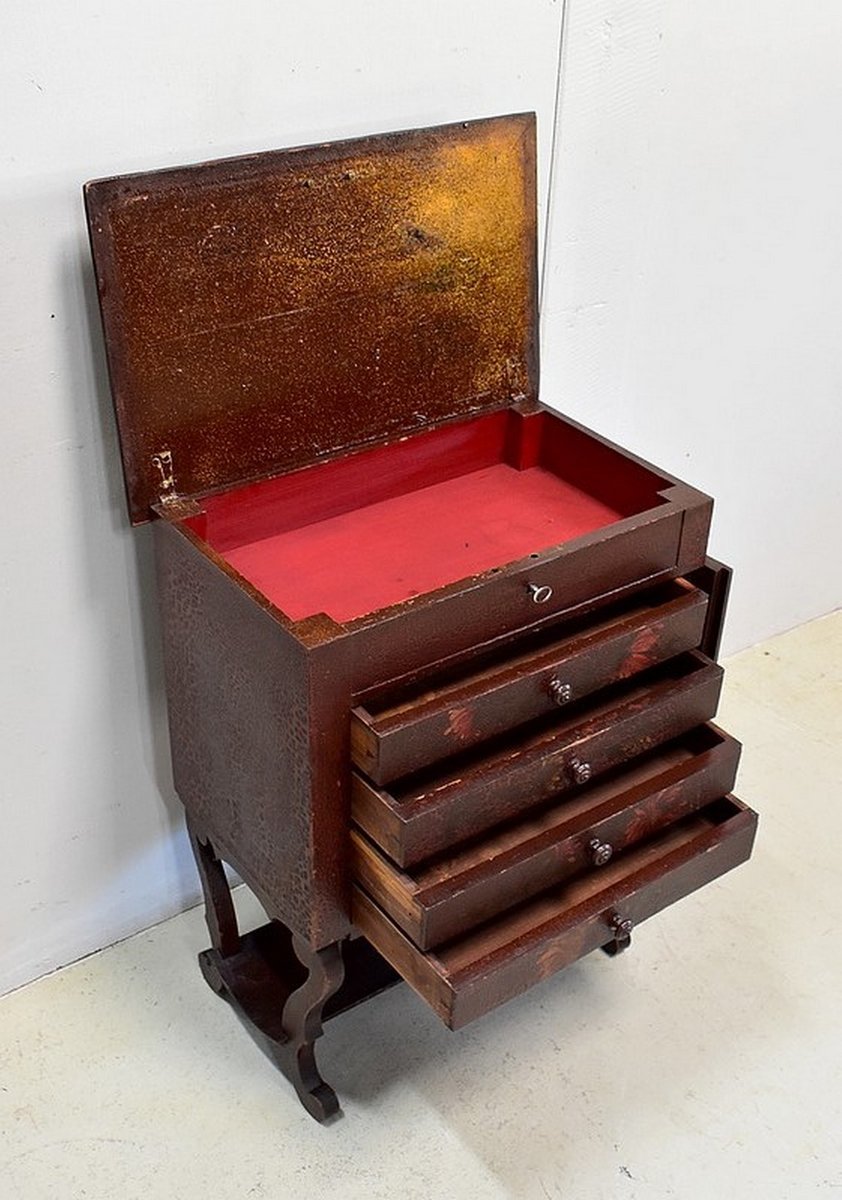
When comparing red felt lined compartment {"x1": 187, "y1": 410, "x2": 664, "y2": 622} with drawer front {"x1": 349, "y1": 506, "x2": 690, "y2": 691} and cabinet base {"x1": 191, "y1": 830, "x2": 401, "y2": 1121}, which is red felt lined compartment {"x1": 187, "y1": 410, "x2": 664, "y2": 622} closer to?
drawer front {"x1": 349, "y1": 506, "x2": 690, "y2": 691}

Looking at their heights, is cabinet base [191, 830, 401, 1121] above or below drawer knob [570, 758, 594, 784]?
below

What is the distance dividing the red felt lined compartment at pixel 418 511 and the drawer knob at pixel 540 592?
0.37ft

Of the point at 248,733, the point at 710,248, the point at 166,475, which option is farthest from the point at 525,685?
the point at 710,248

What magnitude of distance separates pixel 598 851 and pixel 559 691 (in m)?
0.19

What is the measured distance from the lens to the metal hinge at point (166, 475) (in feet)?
5.17

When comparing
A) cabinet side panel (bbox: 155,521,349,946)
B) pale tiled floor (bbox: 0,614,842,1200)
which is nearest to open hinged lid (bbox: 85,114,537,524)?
cabinet side panel (bbox: 155,521,349,946)

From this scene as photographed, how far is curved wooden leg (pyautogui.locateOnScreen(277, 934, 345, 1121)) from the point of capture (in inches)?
64.2

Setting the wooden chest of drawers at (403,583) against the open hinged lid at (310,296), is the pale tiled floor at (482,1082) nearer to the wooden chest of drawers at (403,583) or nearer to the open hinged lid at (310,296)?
the wooden chest of drawers at (403,583)

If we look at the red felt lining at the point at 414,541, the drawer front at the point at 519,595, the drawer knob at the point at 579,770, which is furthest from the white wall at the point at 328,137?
the drawer knob at the point at 579,770

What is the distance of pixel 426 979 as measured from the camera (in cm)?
146

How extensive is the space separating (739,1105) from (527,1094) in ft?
0.88

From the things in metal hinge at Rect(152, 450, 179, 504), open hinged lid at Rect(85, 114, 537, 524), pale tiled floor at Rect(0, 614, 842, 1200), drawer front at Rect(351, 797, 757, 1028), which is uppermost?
open hinged lid at Rect(85, 114, 537, 524)

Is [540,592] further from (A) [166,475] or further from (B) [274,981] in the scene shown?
(B) [274,981]

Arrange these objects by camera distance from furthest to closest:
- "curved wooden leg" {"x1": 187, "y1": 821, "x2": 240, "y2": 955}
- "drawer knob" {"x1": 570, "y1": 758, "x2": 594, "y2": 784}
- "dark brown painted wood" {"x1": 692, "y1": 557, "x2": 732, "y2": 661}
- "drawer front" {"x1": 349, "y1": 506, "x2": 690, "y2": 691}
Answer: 1. "curved wooden leg" {"x1": 187, "y1": 821, "x2": 240, "y2": 955}
2. "dark brown painted wood" {"x1": 692, "y1": 557, "x2": 732, "y2": 661}
3. "drawer knob" {"x1": 570, "y1": 758, "x2": 594, "y2": 784}
4. "drawer front" {"x1": 349, "y1": 506, "x2": 690, "y2": 691}
